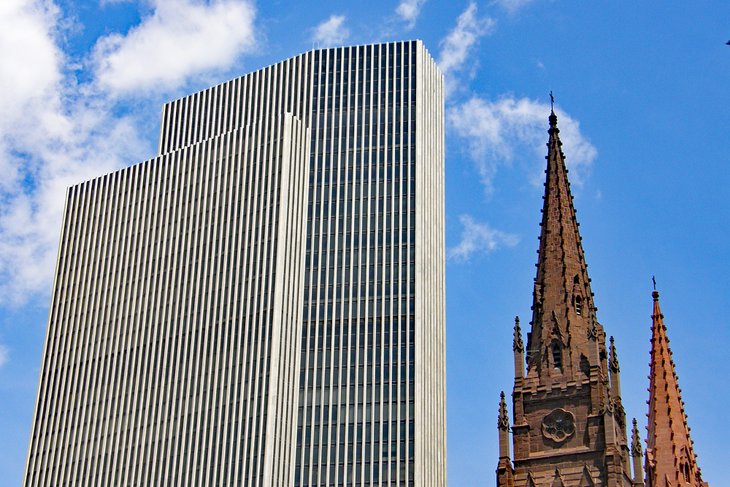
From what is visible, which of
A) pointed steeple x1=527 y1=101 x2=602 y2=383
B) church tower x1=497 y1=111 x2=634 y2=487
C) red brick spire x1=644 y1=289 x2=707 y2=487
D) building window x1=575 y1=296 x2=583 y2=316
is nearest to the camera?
church tower x1=497 y1=111 x2=634 y2=487

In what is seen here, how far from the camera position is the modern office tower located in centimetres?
11138

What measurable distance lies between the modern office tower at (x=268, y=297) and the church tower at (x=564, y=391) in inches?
405

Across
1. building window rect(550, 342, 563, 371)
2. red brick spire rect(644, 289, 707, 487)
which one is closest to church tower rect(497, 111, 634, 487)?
building window rect(550, 342, 563, 371)

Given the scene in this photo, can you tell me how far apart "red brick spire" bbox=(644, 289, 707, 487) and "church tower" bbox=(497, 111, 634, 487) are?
1644 cm

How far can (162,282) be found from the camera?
123938 millimetres

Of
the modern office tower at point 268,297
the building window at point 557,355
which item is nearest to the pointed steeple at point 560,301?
the building window at point 557,355

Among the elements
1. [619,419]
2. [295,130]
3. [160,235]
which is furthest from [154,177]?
[619,419]

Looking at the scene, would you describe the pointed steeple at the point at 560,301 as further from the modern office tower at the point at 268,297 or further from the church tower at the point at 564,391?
the modern office tower at the point at 268,297

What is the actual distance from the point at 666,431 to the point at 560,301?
2196 centimetres

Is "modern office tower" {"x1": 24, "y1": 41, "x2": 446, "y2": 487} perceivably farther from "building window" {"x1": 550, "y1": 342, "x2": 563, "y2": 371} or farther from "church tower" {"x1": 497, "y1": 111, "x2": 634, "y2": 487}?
"building window" {"x1": 550, "y1": 342, "x2": 563, "y2": 371}

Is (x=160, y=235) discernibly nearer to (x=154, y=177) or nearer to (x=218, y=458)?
(x=154, y=177)

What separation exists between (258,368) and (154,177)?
2545 cm

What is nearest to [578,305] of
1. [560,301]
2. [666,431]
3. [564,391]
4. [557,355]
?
[560,301]

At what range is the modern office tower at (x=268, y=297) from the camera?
11138cm
